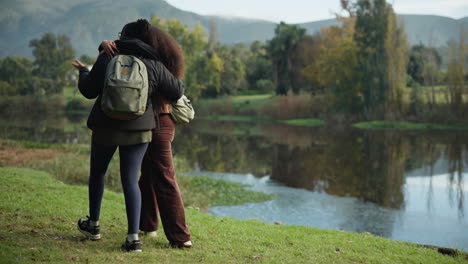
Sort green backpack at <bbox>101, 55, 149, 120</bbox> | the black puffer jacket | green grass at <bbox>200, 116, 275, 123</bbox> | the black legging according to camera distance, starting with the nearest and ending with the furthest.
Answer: green backpack at <bbox>101, 55, 149, 120</bbox> < the black puffer jacket < the black legging < green grass at <bbox>200, 116, 275, 123</bbox>

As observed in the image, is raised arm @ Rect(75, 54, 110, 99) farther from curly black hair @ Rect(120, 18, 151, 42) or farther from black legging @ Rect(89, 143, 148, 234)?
black legging @ Rect(89, 143, 148, 234)

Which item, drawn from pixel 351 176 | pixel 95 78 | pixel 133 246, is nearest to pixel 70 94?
pixel 351 176

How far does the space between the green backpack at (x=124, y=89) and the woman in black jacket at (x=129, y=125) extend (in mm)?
135

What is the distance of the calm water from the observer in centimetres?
1118

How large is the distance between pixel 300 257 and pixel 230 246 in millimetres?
701

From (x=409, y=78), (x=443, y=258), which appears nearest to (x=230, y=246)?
(x=443, y=258)

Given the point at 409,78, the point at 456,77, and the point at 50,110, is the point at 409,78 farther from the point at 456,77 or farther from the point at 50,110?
the point at 50,110

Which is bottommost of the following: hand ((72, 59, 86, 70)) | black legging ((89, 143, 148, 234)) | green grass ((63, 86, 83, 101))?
green grass ((63, 86, 83, 101))

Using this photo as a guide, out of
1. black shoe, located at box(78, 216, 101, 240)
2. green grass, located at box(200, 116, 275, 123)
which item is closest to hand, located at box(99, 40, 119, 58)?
black shoe, located at box(78, 216, 101, 240)

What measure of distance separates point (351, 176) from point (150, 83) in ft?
47.3

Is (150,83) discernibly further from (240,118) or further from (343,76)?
(240,118)

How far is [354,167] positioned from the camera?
19.4 meters

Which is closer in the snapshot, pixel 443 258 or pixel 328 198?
pixel 443 258

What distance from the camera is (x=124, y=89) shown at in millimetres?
3805
